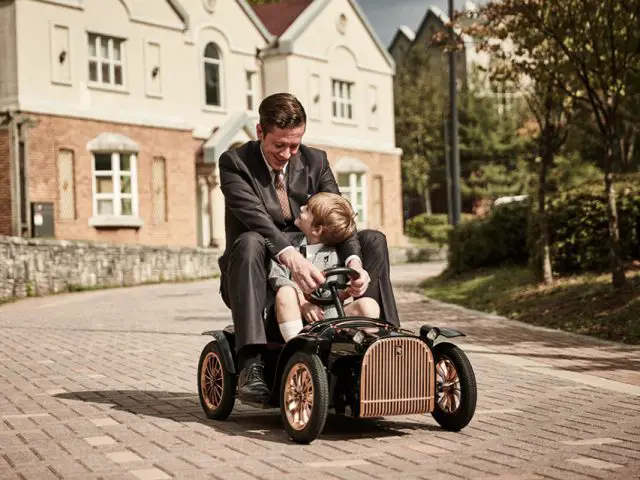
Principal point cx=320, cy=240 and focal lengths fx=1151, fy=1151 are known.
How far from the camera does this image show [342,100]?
39750 mm

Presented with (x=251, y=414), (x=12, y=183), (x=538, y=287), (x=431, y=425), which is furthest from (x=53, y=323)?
(x=12, y=183)

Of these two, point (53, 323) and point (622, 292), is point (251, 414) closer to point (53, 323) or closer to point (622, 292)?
point (622, 292)

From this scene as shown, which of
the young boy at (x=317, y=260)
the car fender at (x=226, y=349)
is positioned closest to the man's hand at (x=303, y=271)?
the young boy at (x=317, y=260)

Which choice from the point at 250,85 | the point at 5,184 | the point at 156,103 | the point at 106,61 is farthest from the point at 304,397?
the point at 250,85

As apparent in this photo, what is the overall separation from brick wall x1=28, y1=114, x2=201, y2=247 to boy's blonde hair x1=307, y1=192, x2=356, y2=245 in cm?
2228

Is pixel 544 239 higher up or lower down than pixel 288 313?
higher up

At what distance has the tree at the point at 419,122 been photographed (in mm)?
55594

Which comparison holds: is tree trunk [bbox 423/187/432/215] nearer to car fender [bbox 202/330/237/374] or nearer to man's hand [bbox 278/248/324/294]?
car fender [bbox 202/330/237/374]

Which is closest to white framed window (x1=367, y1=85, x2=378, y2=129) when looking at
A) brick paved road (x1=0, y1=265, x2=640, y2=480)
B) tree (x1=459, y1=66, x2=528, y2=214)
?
tree (x1=459, y1=66, x2=528, y2=214)

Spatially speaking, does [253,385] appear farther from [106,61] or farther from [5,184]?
[106,61]

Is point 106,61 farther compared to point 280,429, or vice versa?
point 106,61

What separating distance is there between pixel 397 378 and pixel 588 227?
10638 mm

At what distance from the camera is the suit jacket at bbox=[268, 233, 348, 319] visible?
656 centimetres

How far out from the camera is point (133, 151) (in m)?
30.5
